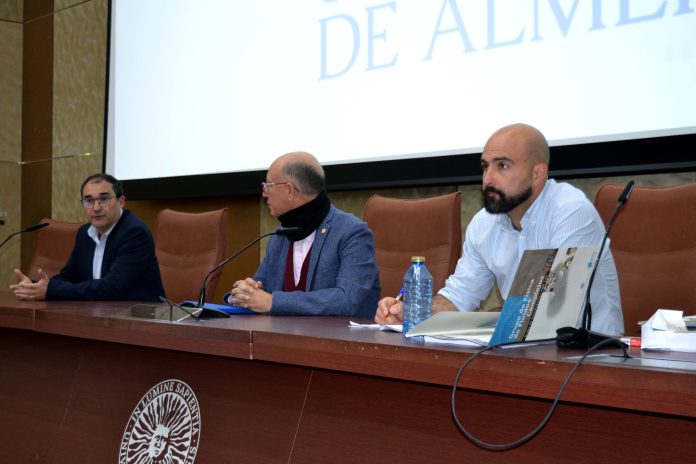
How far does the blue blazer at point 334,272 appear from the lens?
241 cm

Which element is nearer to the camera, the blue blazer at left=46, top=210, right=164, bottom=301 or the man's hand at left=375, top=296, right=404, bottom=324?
the man's hand at left=375, top=296, right=404, bottom=324

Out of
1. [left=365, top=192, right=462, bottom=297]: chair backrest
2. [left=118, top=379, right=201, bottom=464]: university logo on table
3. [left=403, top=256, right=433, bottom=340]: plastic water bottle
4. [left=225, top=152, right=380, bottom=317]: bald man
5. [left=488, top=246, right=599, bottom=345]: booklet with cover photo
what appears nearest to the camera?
[left=488, top=246, right=599, bottom=345]: booklet with cover photo

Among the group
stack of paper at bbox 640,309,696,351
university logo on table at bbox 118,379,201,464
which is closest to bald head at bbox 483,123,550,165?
stack of paper at bbox 640,309,696,351

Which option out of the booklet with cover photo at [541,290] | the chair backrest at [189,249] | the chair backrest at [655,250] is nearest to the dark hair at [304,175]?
the chair backrest at [189,249]

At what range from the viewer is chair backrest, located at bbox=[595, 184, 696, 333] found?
2.43m

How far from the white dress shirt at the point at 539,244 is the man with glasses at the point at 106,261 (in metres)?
1.49

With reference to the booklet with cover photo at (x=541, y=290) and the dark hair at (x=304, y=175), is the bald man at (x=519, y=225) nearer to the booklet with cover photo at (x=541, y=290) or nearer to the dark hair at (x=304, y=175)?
the dark hair at (x=304, y=175)

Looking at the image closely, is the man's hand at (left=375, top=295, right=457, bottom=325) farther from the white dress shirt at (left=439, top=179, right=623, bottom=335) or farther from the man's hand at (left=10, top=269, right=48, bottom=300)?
the man's hand at (left=10, top=269, right=48, bottom=300)

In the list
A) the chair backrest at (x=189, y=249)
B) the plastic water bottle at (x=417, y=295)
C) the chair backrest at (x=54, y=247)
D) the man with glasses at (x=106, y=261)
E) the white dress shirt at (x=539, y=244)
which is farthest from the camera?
the chair backrest at (x=54, y=247)

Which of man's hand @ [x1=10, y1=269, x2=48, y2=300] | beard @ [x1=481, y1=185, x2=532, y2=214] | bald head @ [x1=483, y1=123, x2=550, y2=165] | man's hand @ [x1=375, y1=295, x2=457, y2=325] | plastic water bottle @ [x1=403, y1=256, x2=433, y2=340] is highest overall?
bald head @ [x1=483, y1=123, x2=550, y2=165]

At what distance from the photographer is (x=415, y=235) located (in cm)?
304

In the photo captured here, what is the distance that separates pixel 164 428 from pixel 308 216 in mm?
1003

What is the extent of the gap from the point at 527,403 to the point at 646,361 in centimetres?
23

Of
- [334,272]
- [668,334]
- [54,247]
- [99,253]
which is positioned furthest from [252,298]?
[54,247]
